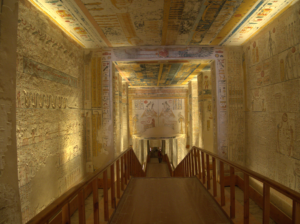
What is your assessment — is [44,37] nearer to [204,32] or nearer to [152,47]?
[152,47]

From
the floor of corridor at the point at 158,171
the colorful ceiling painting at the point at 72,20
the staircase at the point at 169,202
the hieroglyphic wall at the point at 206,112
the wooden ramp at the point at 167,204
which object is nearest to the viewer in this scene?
the staircase at the point at 169,202

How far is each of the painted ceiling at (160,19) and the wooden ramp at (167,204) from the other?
3.47 m

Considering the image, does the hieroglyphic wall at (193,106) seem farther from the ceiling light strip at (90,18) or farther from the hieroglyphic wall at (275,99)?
the ceiling light strip at (90,18)

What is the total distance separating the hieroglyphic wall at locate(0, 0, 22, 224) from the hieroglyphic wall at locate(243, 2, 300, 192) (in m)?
4.30

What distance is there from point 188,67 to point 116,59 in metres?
2.75

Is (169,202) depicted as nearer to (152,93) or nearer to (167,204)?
(167,204)

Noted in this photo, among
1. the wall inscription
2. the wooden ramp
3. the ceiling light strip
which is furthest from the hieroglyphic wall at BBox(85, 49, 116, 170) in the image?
the wooden ramp

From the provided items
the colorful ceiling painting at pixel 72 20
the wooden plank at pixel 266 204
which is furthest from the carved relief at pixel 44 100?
the wooden plank at pixel 266 204

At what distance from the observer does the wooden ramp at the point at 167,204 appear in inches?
94.7

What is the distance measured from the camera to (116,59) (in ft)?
16.5

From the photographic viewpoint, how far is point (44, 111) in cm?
318

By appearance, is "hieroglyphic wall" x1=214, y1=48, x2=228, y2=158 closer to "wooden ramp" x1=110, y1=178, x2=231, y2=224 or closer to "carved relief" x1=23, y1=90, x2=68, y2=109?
"wooden ramp" x1=110, y1=178, x2=231, y2=224

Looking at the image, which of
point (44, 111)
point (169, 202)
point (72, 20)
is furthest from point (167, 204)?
point (72, 20)

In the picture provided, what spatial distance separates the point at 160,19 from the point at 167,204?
355cm
